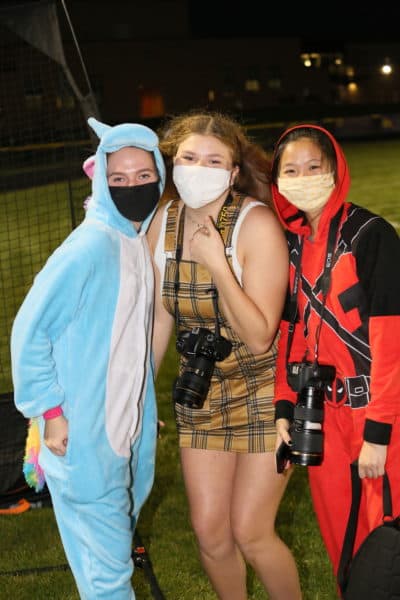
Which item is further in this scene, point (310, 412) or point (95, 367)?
point (310, 412)

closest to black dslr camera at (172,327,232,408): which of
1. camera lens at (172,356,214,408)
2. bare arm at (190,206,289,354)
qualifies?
camera lens at (172,356,214,408)

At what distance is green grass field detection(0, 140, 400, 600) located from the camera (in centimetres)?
427

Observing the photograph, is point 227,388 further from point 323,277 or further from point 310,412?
point 323,277

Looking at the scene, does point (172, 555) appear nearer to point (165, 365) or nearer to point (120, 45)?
point (165, 365)

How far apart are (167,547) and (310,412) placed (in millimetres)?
Result: 2013

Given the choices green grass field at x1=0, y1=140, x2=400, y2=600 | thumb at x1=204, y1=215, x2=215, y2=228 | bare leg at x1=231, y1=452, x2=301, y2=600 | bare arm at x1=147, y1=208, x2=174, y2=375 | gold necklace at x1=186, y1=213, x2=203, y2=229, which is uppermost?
thumb at x1=204, y1=215, x2=215, y2=228

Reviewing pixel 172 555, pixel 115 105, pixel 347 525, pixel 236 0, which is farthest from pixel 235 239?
pixel 236 0

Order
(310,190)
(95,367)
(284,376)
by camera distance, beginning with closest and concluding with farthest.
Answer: (95,367) → (310,190) → (284,376)

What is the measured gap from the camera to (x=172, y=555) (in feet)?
15.3

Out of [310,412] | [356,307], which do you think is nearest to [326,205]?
[356,307]

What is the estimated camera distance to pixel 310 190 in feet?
9.96

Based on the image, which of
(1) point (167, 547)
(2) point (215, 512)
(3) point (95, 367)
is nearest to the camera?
(3) point (95, 367)

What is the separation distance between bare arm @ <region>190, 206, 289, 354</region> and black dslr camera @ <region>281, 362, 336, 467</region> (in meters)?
0.22

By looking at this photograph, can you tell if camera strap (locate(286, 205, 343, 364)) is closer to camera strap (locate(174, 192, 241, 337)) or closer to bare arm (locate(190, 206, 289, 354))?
bare arm (locate(190, 206, 289, 354))
